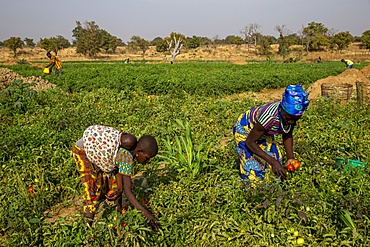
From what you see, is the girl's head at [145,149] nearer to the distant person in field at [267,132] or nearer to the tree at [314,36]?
the distant person in field at [267,132]

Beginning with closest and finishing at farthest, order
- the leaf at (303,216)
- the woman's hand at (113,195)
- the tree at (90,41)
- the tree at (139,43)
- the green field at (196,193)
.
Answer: the leaf at (303,216)
the green field at (196,193)
the woman's hand at (113,195)
the tree at (90,41)
the tree at (139,43)

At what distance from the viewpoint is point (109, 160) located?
286 centimetres

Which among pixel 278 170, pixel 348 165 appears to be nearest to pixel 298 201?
pixel 278 170

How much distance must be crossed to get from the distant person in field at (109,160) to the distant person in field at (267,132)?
936mm

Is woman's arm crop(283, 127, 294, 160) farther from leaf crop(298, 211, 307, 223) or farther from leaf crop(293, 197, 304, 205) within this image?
leaf crop(298, 211, 307, 223)

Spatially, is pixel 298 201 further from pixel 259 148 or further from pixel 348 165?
pixel 348 165

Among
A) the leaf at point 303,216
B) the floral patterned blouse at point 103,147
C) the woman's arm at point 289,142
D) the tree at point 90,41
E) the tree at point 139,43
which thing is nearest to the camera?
the leaf at point 303,216

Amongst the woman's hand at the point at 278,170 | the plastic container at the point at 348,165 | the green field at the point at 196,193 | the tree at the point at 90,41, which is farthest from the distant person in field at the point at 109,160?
the tree at the point at 90,41

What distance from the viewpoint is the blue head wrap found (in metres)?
2.57

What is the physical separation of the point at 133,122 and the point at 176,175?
2.97m

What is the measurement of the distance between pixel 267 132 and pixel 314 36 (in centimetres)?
5303

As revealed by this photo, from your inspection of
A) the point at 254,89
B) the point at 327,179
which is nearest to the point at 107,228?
the point at 327,179

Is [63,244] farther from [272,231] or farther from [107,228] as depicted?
[272,231]

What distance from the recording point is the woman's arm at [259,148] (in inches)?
111
